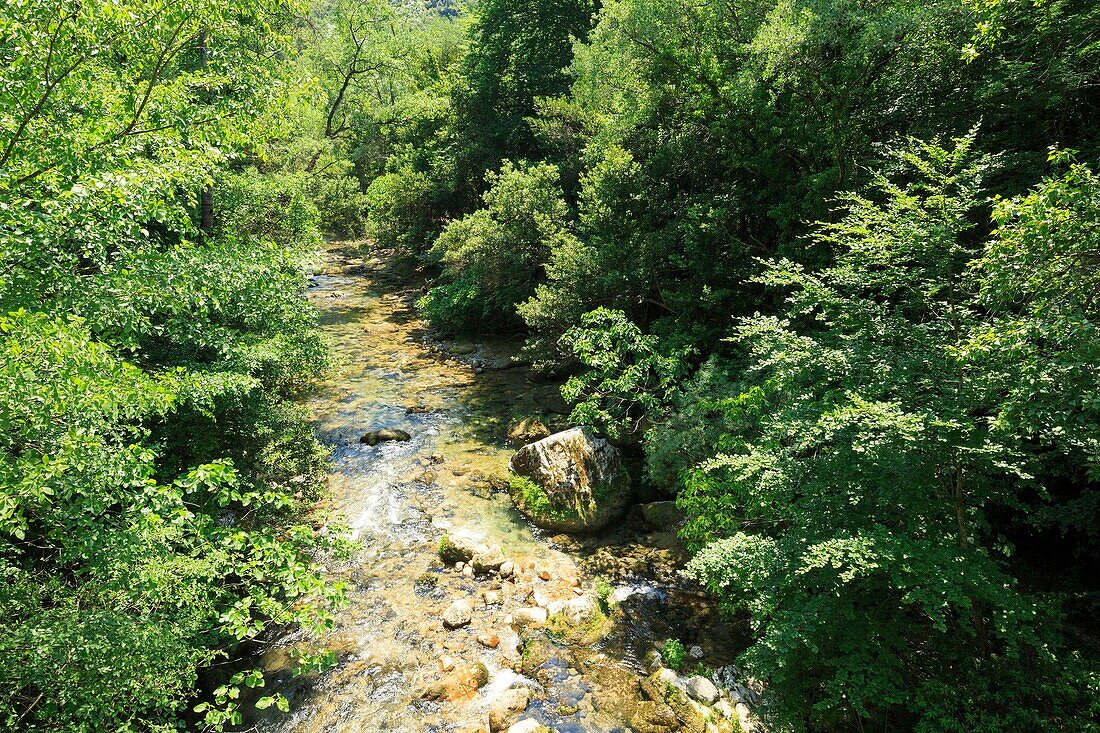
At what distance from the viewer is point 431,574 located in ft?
32.0

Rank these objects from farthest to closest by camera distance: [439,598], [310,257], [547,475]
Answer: [547,475] → [310,257] → [439,598]

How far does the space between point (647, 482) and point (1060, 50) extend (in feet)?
32.6

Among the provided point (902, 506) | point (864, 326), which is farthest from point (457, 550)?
point (864, 326)

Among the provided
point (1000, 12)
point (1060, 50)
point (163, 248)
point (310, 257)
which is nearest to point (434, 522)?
point (310, 257)

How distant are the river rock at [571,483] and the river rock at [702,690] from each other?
3907 millimetres

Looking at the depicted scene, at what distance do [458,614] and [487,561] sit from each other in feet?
4.19

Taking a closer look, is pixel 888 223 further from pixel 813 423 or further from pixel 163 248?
pixel 163 248

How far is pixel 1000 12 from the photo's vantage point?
797cm

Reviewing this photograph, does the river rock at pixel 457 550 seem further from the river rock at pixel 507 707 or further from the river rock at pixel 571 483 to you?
the river rock at pixel 507 707

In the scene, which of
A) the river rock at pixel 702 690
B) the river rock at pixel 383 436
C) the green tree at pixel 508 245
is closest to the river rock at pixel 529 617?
the river rock at pixel 702 690

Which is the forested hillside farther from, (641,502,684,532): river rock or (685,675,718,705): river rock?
(685,675,718,705): river rock

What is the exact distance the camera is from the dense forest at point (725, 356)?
4805 millimetres

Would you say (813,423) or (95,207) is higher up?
(95,207)

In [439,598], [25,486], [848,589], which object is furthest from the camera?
[439,598]
